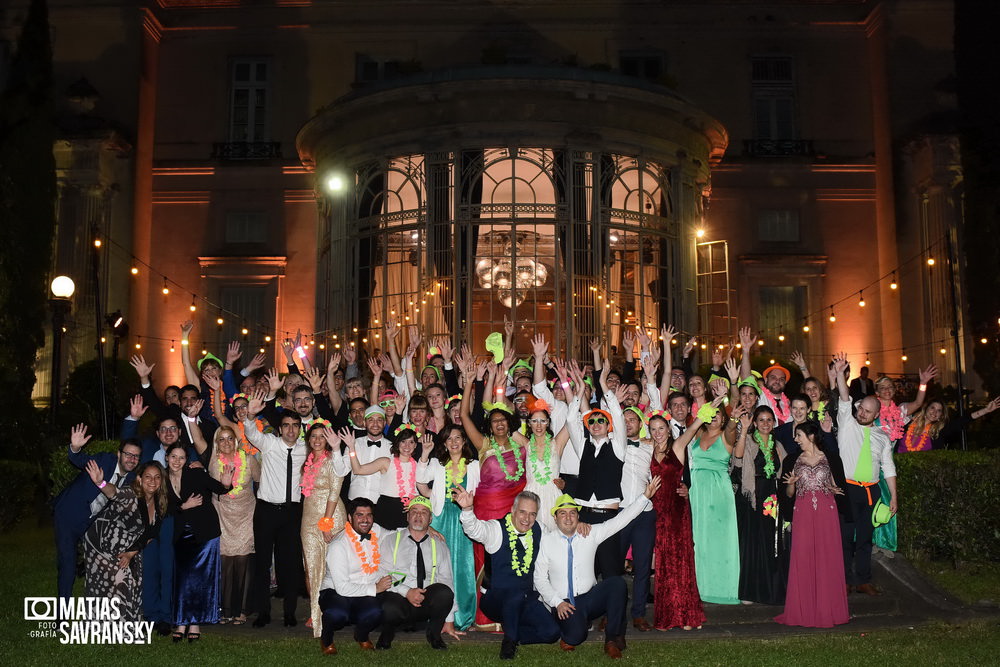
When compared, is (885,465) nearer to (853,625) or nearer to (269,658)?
(853,625)

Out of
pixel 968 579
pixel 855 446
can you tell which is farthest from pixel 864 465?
pixel 968 579

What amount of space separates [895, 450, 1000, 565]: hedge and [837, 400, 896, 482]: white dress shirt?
95 centimetres

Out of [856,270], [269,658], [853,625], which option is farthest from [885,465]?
[856,270]

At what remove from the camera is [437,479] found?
8.50m

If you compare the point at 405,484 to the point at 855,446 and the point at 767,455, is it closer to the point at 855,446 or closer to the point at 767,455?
the point at 767,455

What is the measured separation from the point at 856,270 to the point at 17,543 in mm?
18261

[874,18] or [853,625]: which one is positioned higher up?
[874,18]

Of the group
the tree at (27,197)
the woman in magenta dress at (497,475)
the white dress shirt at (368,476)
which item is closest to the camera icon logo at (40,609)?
the white dress shirt at (368,476)

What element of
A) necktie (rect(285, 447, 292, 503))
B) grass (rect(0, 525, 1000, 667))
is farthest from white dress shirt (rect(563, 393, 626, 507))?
necktie (rect(285, 447, 292, 503))

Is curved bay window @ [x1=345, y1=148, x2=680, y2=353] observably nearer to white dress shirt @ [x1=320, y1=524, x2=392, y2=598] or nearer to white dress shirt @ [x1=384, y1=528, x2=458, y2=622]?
white dress shirt @ [x1=384, y1=528, x2=458, y2=622]

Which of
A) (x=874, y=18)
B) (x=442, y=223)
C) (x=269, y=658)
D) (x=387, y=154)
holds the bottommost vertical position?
(x=269, y=658)

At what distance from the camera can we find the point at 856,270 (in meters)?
23.1

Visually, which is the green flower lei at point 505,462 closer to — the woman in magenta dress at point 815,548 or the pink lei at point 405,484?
the pink lei at point 405,484

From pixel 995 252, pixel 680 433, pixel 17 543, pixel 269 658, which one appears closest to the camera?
pixel 269 658
